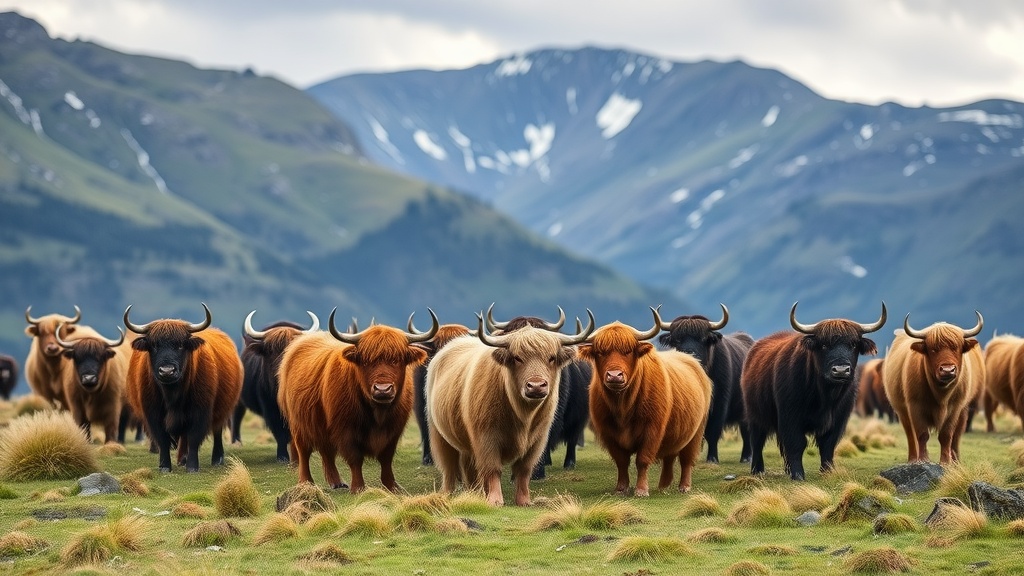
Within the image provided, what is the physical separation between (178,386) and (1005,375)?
1376cm

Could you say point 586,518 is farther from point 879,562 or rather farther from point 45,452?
point 45,452

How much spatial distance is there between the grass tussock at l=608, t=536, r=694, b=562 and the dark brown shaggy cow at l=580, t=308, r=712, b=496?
3.22 metres

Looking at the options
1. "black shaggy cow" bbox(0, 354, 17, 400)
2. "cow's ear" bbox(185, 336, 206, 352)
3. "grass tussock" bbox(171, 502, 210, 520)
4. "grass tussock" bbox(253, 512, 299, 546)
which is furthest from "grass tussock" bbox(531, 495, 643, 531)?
"black shaggy cow" bbox(0, 354, 17, 400)

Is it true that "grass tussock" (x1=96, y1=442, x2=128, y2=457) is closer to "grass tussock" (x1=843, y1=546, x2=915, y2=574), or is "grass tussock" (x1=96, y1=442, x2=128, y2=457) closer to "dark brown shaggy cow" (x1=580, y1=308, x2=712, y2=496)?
"dark brown shaggy cow" (x1=580, y1=308, x2=712, y2=496)

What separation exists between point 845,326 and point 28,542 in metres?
9.05

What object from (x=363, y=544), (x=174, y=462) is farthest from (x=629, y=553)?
(x=174, y=462)

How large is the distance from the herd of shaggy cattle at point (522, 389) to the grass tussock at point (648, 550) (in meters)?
2.44

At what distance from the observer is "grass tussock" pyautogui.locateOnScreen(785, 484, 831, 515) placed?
12.0m

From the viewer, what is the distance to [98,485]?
13.8 meters

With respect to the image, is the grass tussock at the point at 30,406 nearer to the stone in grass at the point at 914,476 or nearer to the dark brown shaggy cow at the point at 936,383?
the dark brown shaggy cow at the point at 936,383

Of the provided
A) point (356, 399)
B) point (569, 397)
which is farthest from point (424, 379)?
point (356, 399)

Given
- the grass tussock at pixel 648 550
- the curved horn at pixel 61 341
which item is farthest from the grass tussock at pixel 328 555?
the curved horn at pixel 61 341

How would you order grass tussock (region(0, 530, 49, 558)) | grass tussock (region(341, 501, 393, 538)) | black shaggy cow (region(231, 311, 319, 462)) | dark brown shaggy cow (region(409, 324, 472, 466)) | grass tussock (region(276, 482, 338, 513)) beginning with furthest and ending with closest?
1. black shaggy cow (region(231, 311, 319, 462))
2. dark brown shaggy cow (region(409, 324, 472, 466))
3. grass tussock (region(276, 482, 338, 513))
4. grass tussock (region(341, 501, 393, 538))
5. grass tussock (region(0, 530, 49, 558))

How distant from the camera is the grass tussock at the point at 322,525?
11148mm
